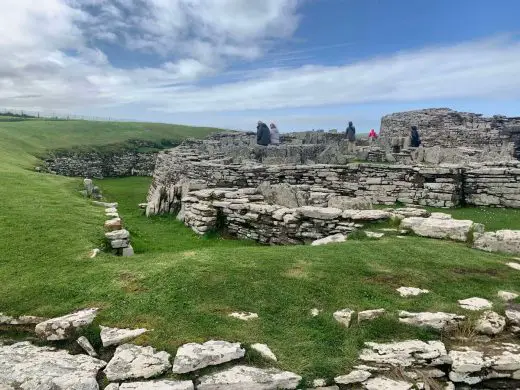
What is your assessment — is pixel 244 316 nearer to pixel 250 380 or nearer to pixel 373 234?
pixel 250 380

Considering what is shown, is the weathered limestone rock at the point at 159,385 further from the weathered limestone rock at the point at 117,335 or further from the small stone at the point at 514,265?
the small stone at the point at 514,265

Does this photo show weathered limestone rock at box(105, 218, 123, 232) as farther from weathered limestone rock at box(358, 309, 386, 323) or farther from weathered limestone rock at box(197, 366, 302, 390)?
weathered limestone rock at box(358, 309, 386, 323)

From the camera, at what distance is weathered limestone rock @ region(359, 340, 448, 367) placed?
609 cm

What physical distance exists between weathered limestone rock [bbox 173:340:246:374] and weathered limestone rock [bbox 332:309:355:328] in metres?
1.65

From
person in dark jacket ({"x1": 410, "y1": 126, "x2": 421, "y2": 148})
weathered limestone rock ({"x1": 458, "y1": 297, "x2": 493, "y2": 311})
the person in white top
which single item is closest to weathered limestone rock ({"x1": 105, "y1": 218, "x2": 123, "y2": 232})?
weathered limestone rock ({"x1": 458, "y1": 297, "x2": 493, "y2": 311})

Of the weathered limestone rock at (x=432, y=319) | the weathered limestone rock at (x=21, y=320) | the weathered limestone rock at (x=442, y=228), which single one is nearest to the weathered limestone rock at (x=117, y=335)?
the weathered limestone rock at (x=21, y=320)

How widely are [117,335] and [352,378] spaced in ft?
11.1

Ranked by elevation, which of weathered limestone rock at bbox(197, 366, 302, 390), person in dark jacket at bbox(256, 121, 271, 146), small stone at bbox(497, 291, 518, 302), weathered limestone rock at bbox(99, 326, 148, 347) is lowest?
weathered limestone rock at bbox(197, 366, 302, 390)

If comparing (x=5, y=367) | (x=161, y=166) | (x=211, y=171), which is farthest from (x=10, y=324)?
(x=161, y=166)

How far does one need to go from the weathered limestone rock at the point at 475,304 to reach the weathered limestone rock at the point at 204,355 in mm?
3897

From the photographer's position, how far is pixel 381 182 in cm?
1911

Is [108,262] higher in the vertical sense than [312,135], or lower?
lower

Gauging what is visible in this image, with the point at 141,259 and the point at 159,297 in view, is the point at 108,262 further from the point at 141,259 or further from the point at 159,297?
the point at 159,297

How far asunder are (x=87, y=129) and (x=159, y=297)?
172ft
